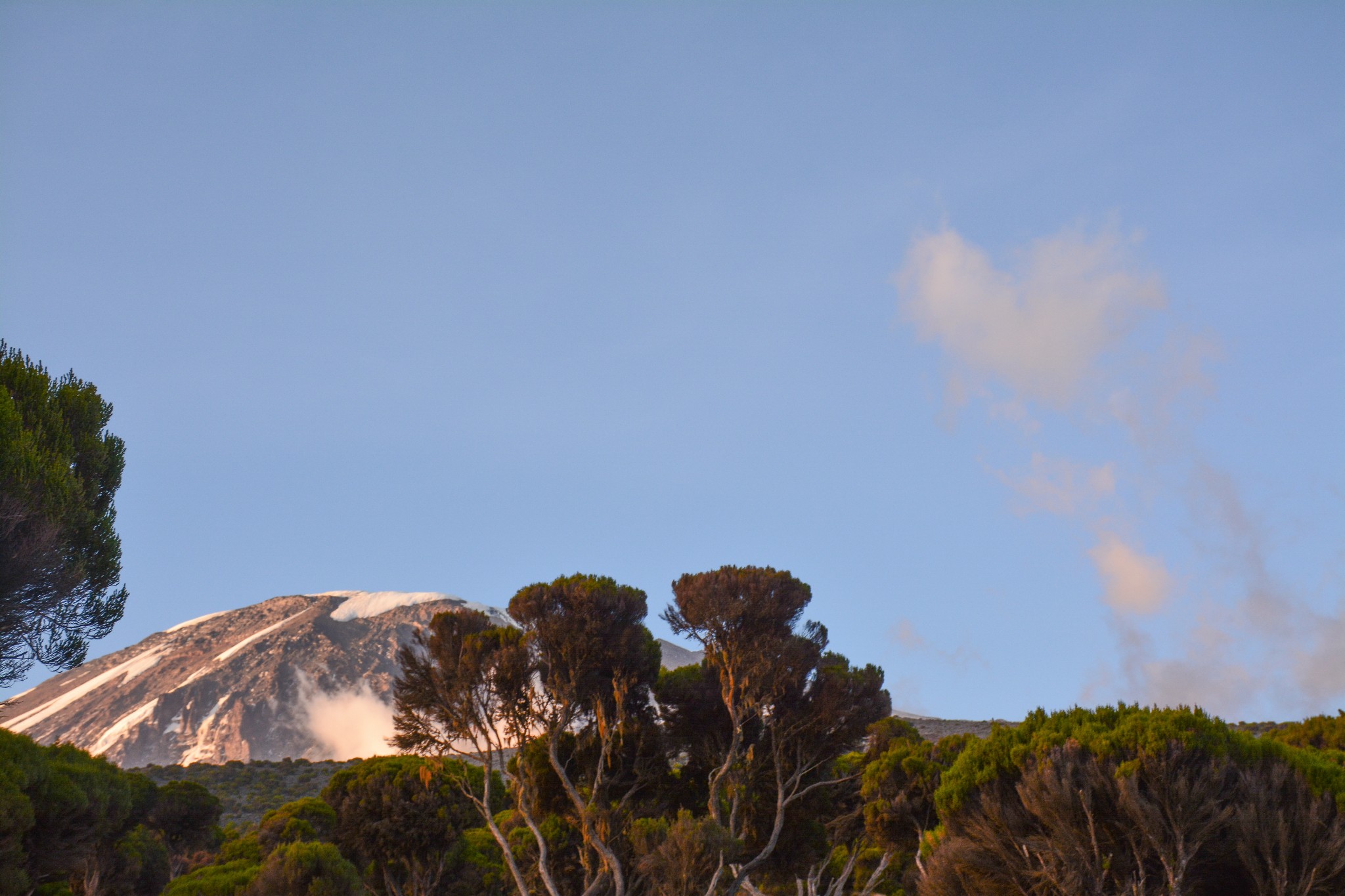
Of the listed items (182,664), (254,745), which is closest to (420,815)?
(254,745)

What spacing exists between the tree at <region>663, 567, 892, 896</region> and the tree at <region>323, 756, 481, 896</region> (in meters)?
8.33

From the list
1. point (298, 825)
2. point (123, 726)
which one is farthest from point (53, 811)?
point (123, 726)

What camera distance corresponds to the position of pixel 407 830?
2630 centimetres

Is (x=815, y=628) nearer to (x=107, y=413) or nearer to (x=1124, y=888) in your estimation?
(x=1124, y=888)

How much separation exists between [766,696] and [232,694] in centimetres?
16033

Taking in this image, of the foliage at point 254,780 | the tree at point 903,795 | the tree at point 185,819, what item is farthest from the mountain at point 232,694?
the tree at point 903,795

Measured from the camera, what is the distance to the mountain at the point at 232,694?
143m

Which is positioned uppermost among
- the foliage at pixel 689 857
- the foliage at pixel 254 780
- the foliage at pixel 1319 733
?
the foliage at pixel 1319 733

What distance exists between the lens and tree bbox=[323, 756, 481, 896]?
2633 centimetres

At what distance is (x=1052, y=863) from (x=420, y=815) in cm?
1897

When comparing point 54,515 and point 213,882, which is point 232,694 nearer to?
point 213,882

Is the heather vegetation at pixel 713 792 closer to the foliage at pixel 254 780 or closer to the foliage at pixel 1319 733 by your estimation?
the foliage at pixel 1319 733

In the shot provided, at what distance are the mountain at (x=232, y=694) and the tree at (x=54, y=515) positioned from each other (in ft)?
411

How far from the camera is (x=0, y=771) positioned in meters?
14.7
